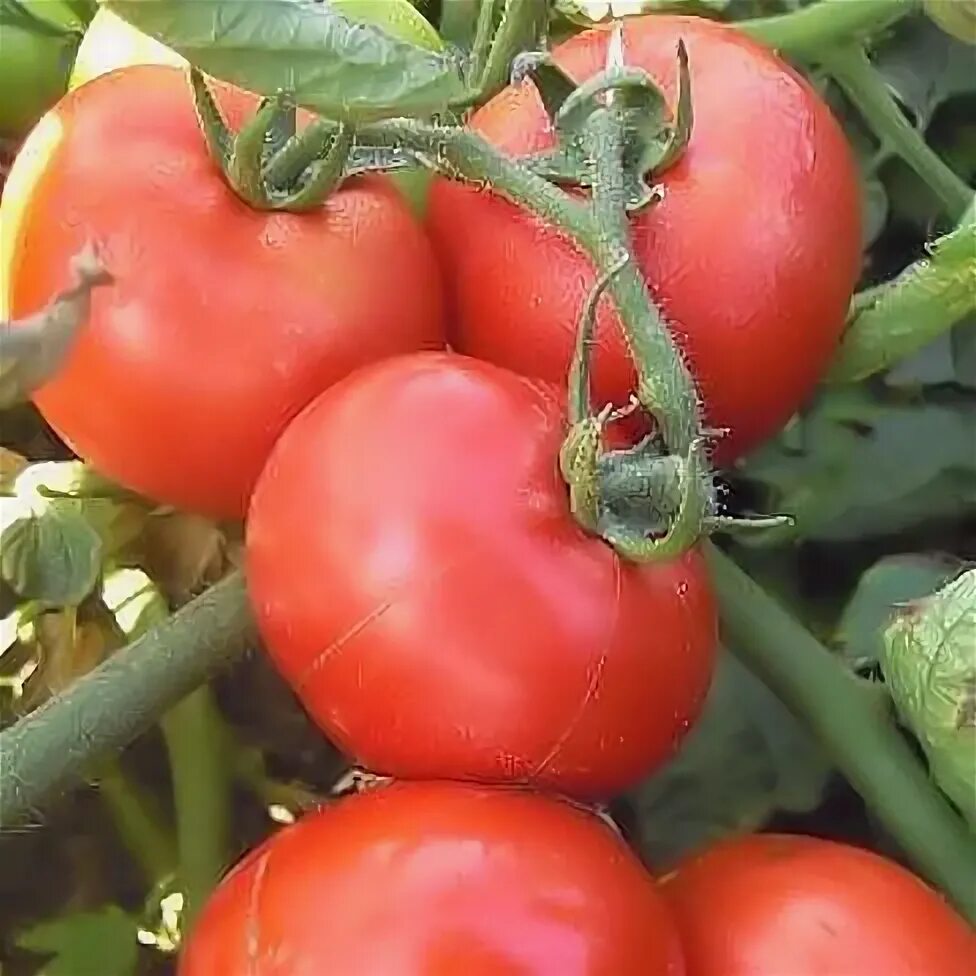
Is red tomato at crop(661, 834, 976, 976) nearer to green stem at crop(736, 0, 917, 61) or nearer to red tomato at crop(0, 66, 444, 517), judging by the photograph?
red tomato at crop(0, 66, 444, 517)

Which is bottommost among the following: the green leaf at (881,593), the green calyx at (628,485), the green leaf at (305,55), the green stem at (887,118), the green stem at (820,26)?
the green leaf at (881,593)

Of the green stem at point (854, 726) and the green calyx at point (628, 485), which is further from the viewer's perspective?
the green stem at point (854, 726)

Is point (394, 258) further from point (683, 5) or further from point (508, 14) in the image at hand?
point (683, 5)

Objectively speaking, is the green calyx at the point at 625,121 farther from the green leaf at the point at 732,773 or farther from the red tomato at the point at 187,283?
the green leaf at the point at 732,773

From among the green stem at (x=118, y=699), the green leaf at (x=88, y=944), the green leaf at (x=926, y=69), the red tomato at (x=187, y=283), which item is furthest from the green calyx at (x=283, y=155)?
the green leaf at (x=926, y=69)

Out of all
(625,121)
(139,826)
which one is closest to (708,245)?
(625,121)

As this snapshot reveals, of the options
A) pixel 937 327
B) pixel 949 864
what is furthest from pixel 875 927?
pixel 937 327
